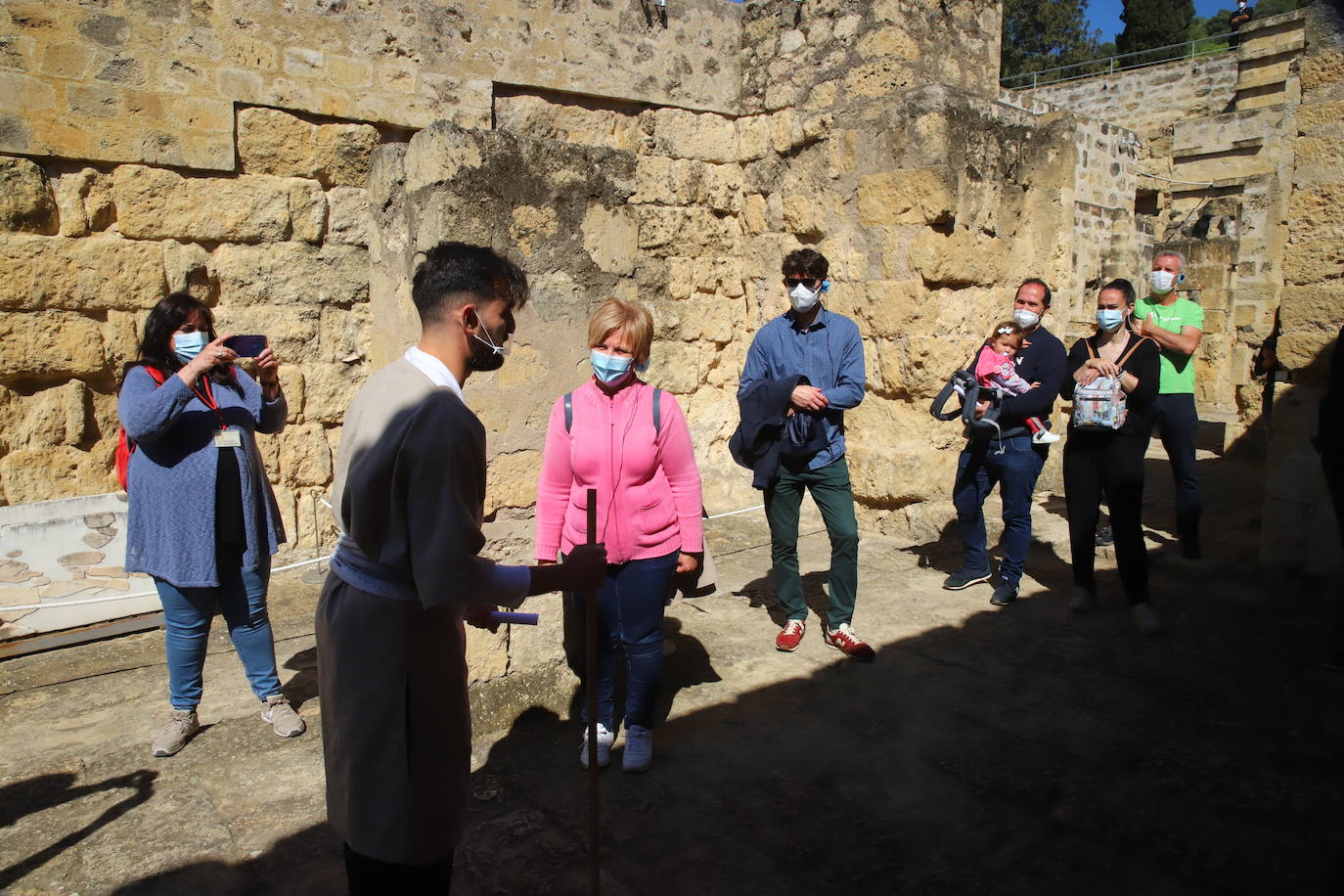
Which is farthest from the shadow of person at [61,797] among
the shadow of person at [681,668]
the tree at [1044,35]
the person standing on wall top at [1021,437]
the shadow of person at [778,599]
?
the tree at [1044,35]

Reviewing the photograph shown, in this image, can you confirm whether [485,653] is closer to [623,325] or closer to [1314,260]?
[623,325]

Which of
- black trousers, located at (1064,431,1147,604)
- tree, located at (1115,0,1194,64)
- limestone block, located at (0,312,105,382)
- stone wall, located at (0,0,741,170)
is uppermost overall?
tree, located at (1115,0,1194,64)

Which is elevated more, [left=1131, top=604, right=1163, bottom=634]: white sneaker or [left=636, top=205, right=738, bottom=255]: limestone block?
[left=636, top=205, right=738, bottom=255]: limestone block

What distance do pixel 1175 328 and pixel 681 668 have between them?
3.91 metres

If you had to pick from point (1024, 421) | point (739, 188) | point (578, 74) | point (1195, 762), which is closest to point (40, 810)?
point (1195, 762)

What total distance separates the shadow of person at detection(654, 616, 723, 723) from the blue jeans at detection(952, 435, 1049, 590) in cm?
177

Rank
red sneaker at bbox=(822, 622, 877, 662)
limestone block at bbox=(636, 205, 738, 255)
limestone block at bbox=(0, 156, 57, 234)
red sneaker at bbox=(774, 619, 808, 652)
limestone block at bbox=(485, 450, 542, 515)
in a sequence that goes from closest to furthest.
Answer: limestone block at bbox=(485, 450, 542, 515) → red sneaker at bbox=(822, 622, 877, 662) → red sneaker at bbox=(774, 619, 808, 652) → limestone block at bbox=(0, 156, 57, 234) → limestone block at bbox=(636, 205, 738, 255)

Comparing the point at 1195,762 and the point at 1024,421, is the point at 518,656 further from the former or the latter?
the point at 1024,421

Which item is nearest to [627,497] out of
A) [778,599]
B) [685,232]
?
→ [778,599]

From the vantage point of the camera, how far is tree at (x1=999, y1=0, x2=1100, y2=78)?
1325 inches

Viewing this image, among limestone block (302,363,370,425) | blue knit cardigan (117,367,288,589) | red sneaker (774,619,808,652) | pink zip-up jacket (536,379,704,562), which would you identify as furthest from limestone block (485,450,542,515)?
limestone block (302,363,370,425)

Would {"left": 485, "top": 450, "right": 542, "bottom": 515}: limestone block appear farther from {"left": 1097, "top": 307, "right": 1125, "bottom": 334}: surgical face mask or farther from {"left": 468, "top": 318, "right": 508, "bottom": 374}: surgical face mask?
{"left": 1097, "top": 307, "right": 1125, "bottom": 334}: surgical face mask

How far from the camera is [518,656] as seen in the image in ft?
11.9

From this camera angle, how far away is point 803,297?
4.28m
